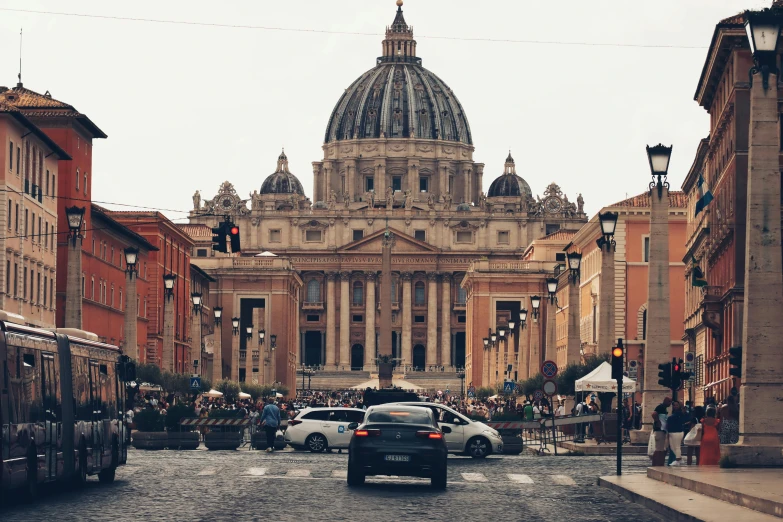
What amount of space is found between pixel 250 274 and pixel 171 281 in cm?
10534

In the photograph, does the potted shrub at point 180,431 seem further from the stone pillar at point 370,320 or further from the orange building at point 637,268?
the stone pillar at point 370,320

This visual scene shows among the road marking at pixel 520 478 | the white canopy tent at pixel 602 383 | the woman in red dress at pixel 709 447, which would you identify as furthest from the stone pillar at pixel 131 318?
the woman in red dress at pixel 709 447

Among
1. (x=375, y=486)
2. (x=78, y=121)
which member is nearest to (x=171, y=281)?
(x=78, y=121)

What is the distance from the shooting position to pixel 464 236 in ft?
653

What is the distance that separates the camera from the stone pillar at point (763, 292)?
2484cm

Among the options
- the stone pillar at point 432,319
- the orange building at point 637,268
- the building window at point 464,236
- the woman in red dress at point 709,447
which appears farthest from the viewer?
the building window at point 464,236

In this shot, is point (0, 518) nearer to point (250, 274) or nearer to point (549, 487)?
point (549, 487)

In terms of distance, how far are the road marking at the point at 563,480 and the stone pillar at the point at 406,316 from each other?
162 meters

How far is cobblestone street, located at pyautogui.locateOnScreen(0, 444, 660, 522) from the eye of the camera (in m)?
21.6

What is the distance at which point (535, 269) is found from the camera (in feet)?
535

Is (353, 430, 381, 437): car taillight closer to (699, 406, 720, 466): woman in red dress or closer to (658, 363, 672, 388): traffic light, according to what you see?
(699, 406, 720, 466): woman in red dress

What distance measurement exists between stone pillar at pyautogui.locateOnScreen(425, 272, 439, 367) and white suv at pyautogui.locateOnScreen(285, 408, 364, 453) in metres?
150

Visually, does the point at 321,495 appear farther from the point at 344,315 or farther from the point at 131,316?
the point at 344,315

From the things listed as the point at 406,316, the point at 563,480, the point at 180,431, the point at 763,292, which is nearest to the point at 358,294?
the point at 406,316
